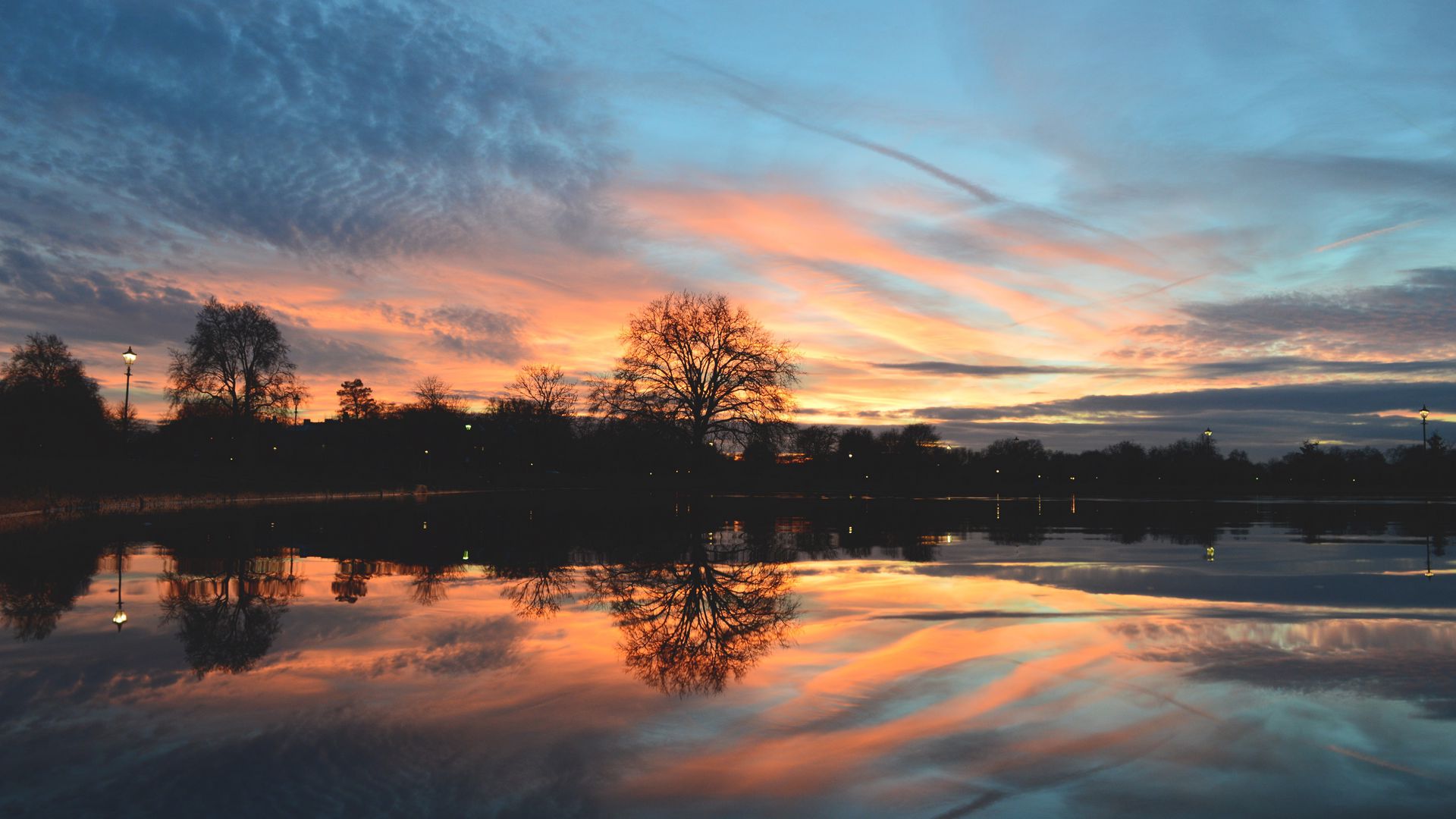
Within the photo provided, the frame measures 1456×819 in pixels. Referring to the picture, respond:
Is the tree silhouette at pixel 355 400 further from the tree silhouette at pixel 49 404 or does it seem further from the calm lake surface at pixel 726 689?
the calm lake surface at pixel 726 689

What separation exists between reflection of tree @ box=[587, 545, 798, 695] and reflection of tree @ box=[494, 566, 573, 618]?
45cm

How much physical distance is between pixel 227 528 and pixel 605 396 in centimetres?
3048

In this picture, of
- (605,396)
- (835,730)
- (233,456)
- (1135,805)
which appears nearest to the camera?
(1135,805)

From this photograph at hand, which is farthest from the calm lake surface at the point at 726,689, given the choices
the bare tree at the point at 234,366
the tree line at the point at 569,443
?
the bare tree at the point at 234,366

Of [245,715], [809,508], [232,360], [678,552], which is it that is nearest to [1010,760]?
[245,715]

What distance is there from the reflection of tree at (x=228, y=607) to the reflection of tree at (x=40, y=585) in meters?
1.05

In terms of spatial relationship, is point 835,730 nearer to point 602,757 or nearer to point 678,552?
point 602,757

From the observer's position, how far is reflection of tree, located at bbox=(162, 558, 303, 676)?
7.95 m

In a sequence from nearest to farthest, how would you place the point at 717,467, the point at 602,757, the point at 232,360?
the point at 602,757
the point at 717,467
the point at 232,360

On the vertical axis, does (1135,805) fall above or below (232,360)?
below

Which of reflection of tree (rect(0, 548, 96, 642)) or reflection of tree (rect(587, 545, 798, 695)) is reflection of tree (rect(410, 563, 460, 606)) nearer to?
reflection of tree (rect(587, 545, 798, 695))

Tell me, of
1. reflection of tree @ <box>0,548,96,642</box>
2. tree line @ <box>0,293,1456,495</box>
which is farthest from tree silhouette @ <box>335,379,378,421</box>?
reflection of tree @ <box>0,548,96,642</box>

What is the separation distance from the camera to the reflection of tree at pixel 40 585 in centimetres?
938

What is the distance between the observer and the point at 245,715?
589 cm
